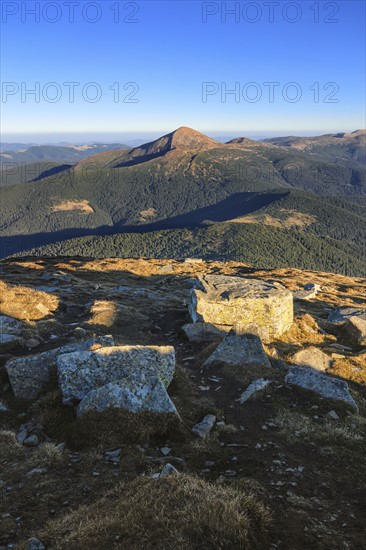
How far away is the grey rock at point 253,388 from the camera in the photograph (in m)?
15.9

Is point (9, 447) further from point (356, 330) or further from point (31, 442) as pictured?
point (356, 330)

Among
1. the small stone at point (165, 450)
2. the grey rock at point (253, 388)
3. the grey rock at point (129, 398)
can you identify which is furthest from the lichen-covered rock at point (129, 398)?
the grey rock at point (253, 388)

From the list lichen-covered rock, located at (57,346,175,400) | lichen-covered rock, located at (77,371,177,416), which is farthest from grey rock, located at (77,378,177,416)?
lichen-covered rock, located at (57,346,175,400)

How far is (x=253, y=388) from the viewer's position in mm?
16406

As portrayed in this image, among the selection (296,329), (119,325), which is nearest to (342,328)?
(296,329)

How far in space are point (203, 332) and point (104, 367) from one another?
963cm

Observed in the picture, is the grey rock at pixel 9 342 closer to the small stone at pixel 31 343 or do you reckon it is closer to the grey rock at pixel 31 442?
the small stone at pixel 31 343

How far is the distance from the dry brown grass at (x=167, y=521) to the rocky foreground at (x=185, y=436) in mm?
27

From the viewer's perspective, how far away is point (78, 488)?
986 centimetres

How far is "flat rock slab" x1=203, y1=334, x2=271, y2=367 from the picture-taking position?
18.9 meters

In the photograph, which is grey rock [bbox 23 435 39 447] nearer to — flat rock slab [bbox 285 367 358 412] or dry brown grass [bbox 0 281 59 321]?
flat rock slab [bbox 285 367 358 412]

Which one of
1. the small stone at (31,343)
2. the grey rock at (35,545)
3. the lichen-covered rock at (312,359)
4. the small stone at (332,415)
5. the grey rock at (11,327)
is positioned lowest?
the small stone at (332,415)

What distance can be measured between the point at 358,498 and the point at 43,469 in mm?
8552

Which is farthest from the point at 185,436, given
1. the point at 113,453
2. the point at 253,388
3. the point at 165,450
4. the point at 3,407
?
the point at 3,407
